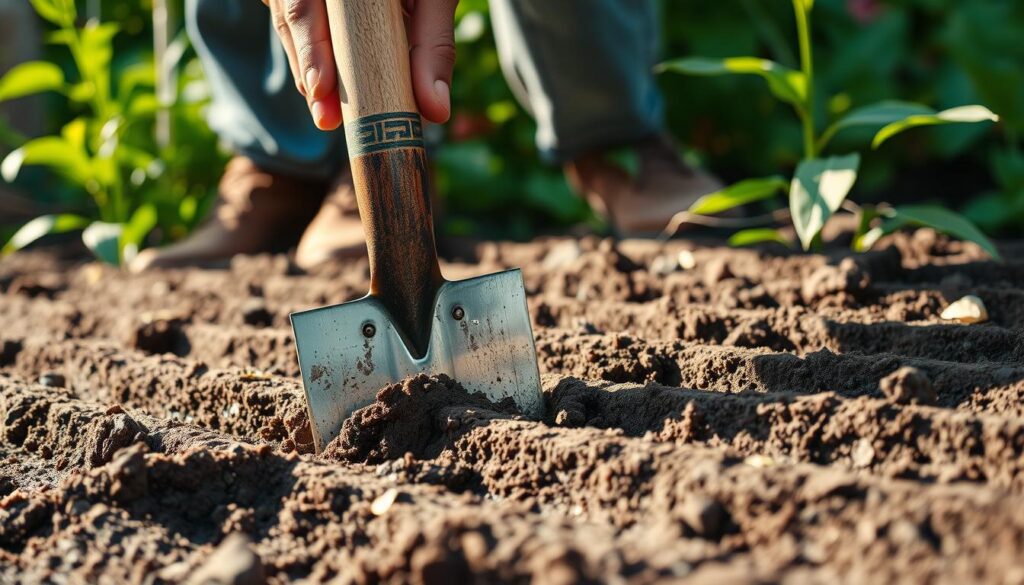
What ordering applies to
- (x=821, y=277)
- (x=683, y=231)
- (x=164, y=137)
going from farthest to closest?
(x=164, y=137) → (x=683, y=231) → (x=821, y=277)

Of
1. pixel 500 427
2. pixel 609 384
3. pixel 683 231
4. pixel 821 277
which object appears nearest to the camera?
pixel 500 427

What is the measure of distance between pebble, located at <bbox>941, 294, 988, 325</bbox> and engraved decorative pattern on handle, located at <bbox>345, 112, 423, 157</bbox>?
92 centimetres

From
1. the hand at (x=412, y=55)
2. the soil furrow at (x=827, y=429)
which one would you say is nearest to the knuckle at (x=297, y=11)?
the hand at (x=412, y=55)

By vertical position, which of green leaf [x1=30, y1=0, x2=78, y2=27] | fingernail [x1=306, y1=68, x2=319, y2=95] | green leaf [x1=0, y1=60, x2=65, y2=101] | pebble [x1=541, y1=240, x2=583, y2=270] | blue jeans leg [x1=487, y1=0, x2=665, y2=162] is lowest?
pebble [x1=541, y1=240, x2=583, y2=270]

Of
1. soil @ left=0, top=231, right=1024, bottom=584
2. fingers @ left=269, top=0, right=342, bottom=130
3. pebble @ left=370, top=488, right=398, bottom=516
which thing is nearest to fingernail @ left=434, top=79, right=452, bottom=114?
fingers @ left=269, top=0, right=342, bottom=130

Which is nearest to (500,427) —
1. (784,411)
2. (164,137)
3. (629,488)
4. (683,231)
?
(629,488)

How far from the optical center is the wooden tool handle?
4.40 feet

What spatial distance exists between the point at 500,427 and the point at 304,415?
0.37 metres

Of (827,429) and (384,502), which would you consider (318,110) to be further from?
(827,429)

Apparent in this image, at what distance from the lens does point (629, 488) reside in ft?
3.41

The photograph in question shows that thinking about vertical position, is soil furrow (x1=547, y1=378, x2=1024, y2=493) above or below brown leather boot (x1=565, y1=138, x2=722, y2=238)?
below

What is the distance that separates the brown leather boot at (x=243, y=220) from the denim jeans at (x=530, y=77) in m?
0.11

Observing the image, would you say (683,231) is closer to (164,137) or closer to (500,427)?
(500,427)

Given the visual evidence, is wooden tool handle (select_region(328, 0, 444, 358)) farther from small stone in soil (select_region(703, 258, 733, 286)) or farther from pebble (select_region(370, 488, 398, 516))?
small stone in soil (select_region(703, 258, 733, 286))
